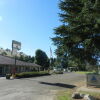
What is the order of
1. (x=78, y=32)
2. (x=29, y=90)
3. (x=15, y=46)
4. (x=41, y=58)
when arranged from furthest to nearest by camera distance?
1. (x=41, y=58)
2. (x=15, y=46)
3. (x=29, y=90)
4. (x=78, y=32)

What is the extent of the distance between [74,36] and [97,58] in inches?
138

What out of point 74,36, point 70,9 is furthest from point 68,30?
point 70,9

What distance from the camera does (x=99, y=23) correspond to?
1416cm

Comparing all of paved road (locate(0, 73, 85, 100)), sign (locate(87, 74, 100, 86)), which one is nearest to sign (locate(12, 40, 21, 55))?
paved road (locate(0, 73, 85, 100))

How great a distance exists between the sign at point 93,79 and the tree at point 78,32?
13.0ft

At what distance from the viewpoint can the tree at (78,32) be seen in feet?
49.6

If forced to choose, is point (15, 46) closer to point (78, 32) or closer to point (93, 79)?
point (93, 79)

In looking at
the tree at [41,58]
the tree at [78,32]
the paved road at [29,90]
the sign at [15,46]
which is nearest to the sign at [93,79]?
the paved road at [29,90]

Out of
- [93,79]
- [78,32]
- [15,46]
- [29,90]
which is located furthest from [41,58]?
[78,32]

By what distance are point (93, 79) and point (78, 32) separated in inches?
315

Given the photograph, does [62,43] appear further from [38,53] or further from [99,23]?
[38,53]

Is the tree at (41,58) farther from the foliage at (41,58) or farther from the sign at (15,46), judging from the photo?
the sign at (15,46)

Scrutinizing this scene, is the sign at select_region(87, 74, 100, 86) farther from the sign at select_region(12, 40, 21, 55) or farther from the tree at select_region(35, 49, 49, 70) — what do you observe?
the tree at select_region(35, 49, 49, 70)

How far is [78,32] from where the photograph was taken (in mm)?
16953
